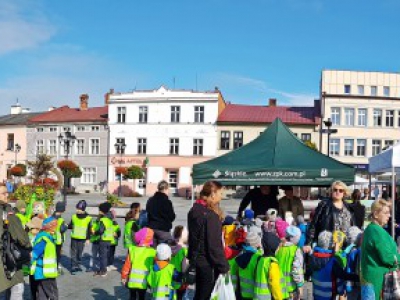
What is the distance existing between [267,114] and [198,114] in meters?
7.24

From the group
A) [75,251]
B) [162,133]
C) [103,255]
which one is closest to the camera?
[103,255]

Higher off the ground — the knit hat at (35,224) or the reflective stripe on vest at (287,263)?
the knit hat at (35,224)

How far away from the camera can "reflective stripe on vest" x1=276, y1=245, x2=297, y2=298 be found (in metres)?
6.27

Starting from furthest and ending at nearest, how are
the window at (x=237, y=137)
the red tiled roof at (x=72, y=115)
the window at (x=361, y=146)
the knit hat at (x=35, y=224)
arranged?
the red tiled roof at (x=72, y=115)
the window at (x=237, y=137)
the window at (x=361, y=146)
the knit hat at (x=35, y=224)

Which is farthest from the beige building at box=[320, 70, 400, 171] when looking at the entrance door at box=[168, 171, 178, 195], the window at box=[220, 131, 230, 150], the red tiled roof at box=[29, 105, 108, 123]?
the red tiled roof at box=[29, 105, 108, 123]

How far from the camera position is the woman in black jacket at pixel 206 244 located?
5500 millimetres

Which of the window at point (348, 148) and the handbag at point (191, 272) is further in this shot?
the window at point (348, 148)

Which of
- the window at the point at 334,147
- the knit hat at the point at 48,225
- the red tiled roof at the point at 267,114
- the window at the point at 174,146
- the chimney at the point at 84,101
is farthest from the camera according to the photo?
the chimney at the point at 84,101

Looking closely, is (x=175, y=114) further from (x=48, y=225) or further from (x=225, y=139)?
(x=48, y=225)

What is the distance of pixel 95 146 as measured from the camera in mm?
52125

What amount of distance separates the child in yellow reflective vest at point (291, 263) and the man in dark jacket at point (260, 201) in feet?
9.51

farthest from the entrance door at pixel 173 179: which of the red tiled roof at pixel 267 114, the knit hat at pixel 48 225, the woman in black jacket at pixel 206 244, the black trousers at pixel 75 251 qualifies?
the woman in black jacket at pixel 206 244

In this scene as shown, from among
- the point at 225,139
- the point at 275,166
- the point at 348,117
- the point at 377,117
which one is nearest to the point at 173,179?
the point at 225,139

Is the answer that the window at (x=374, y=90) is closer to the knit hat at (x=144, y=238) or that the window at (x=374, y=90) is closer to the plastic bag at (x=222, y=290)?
the knit hat at (x=144, y=238)
